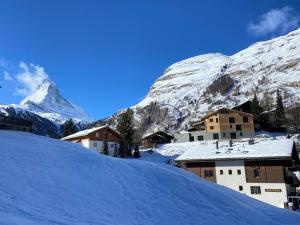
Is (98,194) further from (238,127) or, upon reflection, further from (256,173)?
(238,127)

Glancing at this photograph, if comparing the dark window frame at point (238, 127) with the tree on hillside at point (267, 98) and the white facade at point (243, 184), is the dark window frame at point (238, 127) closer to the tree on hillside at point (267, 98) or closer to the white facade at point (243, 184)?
the white facade at point (243, 184)

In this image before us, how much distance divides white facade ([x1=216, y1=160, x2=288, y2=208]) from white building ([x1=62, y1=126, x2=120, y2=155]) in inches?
1024

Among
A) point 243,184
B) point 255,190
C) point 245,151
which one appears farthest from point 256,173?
point 245,151

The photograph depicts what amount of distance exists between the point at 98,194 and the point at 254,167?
3875 cm

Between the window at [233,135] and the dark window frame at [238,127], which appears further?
the window at [233,135]

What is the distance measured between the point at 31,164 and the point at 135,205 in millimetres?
6061

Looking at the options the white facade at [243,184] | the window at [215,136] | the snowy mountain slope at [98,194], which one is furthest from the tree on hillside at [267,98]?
the snowy mountain slope at [98,194]

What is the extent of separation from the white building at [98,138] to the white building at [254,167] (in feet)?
72.0

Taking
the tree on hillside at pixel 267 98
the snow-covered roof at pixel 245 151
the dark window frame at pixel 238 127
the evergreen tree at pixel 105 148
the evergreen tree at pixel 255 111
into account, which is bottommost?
the snow-covered roof at pixel 245 151

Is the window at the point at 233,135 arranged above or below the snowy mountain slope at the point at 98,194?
above

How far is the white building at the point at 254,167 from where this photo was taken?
4938 cm

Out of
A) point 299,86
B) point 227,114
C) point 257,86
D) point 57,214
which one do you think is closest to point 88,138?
point 227,114

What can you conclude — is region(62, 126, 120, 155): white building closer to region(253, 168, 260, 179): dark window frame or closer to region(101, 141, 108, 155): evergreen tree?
region(101, 141, 108, 155): evergreen tree

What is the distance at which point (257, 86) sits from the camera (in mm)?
170375
